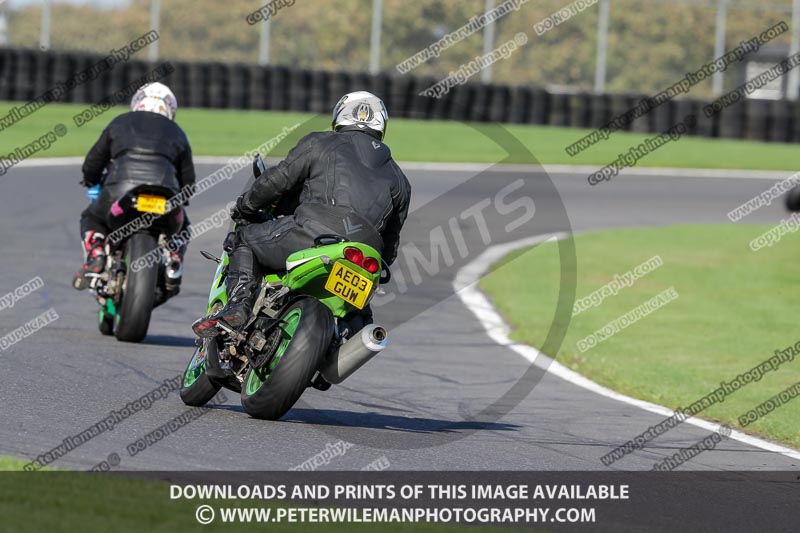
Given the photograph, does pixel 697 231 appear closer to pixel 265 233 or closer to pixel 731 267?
pixel 731 267

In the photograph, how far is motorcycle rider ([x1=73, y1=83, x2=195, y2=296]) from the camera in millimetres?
9500

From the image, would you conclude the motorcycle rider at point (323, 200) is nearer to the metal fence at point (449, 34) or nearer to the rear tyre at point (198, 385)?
the rear tyre at point (198, 385)

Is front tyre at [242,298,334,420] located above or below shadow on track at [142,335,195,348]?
above

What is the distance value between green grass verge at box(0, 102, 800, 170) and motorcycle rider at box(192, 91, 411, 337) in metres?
15.7

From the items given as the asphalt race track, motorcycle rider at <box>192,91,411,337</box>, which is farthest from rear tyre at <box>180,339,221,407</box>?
motorcycle rider at <box>192,91,411,337</box>

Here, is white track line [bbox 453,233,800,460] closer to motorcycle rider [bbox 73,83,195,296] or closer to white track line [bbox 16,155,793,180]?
motorcycle rider [bbox 73,83,195,296]

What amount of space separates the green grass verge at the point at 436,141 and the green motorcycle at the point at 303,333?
52.2ft

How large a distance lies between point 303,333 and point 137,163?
3.52 metres

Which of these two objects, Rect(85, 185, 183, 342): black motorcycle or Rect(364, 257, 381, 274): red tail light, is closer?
Rect(364, 257, 381, 274): red tail light

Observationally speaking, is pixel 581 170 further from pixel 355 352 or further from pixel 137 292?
pixel 355 352

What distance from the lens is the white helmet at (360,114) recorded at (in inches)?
279
